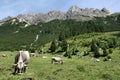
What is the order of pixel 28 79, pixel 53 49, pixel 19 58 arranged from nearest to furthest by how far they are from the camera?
pixel 28 79 < pixel 19 58 < pixel 53 49

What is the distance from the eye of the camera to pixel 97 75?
2836 centimetres

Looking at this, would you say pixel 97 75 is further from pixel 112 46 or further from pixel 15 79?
pixel 112 46

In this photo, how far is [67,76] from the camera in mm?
28375

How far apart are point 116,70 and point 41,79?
9.06 meters

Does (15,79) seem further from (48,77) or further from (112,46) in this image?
(112,46)

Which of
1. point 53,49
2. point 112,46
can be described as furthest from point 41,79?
point 53,49

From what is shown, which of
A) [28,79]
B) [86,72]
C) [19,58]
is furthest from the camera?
[19,58]

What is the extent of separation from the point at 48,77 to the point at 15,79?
11.2 feet

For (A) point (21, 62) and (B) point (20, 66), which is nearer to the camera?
(B) point (20, 66)

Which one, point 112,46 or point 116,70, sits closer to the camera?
point 116,70

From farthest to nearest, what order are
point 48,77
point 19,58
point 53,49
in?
point 53,49
point 19,58
point 48,77

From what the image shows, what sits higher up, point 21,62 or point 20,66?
point 21,62

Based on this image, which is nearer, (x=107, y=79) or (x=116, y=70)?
(x=107, y=79)

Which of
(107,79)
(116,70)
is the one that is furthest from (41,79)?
(116,70)
